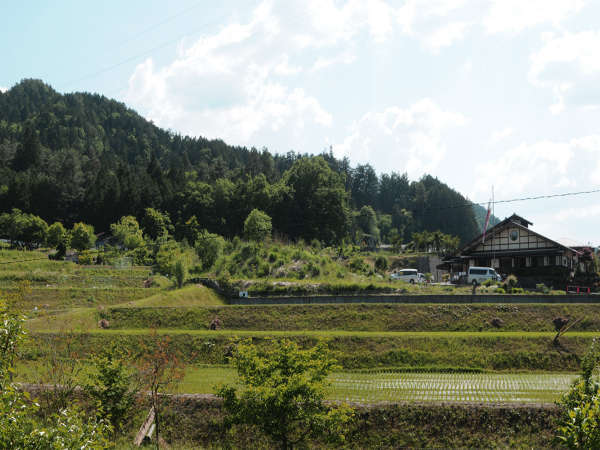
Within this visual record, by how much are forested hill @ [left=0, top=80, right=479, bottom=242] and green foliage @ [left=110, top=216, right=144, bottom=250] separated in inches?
308

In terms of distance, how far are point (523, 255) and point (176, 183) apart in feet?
210

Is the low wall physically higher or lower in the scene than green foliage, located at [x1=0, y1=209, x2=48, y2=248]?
lower

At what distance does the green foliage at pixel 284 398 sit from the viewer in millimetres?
15773

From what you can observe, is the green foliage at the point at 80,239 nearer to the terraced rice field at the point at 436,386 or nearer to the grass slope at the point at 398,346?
the grass slope at the point at 398,346

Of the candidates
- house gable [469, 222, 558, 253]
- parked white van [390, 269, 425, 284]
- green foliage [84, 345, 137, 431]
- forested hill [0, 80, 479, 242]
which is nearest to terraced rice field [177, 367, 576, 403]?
green foliage [84, 345, 137, 431]

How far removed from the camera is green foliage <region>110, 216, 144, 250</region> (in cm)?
6844

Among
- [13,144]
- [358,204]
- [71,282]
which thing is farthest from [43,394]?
[358,204]

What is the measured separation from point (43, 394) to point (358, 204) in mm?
125427

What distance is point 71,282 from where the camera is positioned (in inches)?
1785

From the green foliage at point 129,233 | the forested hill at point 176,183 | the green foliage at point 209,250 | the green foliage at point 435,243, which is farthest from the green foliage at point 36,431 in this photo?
the green foliage at point 435,243

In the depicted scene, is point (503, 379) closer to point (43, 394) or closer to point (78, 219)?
point (43, 394)

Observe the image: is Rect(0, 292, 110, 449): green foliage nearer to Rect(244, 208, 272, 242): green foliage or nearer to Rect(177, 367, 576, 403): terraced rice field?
Rect(177, 367, 576, 403): terraced rice field

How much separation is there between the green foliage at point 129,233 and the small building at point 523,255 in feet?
132

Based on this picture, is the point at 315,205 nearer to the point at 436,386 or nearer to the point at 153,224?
the point at 153,224
